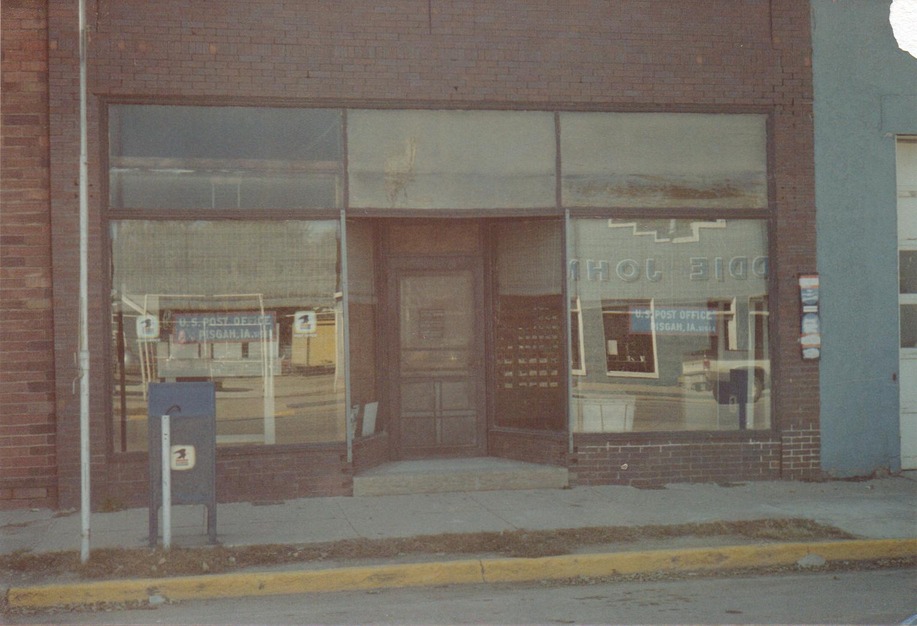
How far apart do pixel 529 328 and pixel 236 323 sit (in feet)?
10.7

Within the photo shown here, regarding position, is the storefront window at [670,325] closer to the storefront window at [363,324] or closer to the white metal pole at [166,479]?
the storefront window at [363,324]

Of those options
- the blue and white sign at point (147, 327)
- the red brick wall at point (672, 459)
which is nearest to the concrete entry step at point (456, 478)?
the red brick wall at point (672, 459)

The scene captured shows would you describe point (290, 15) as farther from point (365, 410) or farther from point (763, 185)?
point (763, 185)

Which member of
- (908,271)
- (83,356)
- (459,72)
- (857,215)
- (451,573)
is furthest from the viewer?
(908,271)

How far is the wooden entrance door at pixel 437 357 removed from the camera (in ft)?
38.6

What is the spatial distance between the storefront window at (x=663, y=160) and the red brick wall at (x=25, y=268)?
17.4 ft

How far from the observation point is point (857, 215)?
11.5 meters

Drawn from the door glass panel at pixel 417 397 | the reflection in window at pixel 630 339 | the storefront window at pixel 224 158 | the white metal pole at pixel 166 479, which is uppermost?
the storefront window at pixel 224 158

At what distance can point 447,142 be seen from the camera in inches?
430

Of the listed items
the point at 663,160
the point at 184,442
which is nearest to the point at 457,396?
the point at 663,160

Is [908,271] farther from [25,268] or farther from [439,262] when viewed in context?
[25,268]

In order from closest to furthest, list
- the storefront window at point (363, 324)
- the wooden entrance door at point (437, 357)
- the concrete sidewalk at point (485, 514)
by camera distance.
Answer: the concrete sidewalk at point (485, 514), the storefront window at point (363, 324), the wooden entrance door at point (437, 357)

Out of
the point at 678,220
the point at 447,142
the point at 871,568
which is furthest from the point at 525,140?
the point at 871,568

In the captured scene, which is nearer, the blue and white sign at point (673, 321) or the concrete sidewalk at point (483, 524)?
the concrete sidewalk at point (483, 524)
